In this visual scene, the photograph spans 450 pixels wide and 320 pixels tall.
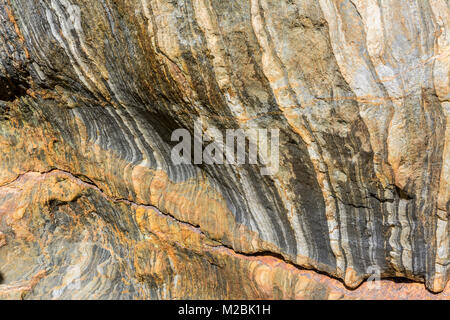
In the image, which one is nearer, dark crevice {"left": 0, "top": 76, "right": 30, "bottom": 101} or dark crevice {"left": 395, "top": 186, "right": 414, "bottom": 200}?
dark crevice {"left": 395, "top": 186, "right": 414, "bottom": 200}

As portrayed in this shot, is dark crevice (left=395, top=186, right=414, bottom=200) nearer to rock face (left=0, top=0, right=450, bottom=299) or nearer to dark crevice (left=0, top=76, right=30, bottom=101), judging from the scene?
rock face (left=0, top=0, right=450, bottom=299)

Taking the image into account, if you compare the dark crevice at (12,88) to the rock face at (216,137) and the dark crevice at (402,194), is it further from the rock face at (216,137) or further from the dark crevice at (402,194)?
the dark crevice at (402,194)

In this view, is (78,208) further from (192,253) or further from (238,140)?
(238,140)

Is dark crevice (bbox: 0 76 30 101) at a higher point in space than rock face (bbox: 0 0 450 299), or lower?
higher

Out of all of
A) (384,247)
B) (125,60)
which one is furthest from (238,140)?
(384,247)

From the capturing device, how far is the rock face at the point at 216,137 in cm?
203

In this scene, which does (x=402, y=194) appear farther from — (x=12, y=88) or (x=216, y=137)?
(x=12, y=88)

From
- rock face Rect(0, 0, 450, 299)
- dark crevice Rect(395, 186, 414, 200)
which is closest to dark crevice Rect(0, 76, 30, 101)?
rock face Rect(0, 0, 450, 299)

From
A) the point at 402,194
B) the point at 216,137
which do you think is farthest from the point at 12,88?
the point at 402,194

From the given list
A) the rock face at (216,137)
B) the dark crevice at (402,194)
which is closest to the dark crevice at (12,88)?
the rock face at (216,137)

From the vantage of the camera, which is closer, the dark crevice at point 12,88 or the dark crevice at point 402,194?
the dark crevice at point 402,194

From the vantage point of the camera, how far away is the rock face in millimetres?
2025

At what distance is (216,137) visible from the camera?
2.43 m

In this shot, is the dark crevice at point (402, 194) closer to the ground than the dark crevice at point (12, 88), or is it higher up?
closer to the ground
